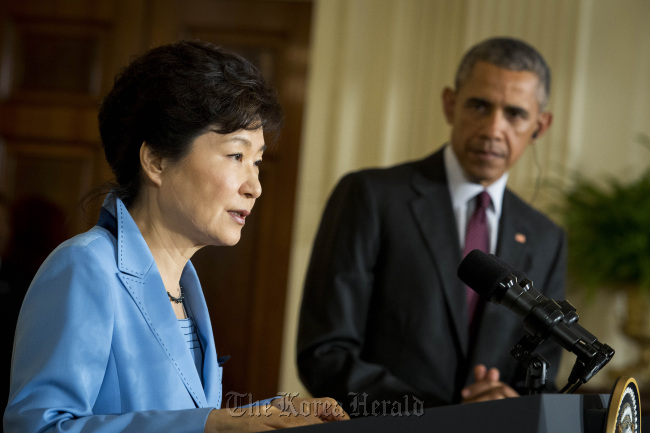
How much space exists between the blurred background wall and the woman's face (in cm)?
295

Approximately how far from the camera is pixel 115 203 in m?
1.38

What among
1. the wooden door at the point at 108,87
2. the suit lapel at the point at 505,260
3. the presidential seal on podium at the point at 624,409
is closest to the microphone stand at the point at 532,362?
the presidential seal on podium at the point at 624,409

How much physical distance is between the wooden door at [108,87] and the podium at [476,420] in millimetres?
3489

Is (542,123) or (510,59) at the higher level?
(510,59)

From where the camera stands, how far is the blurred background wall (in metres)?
4.19

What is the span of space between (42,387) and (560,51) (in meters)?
3.73

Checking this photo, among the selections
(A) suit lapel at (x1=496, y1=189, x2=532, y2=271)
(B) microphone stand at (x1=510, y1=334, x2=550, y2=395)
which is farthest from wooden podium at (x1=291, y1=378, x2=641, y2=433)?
(A) suit lapel at (x1=496, y1=189, x2=532, y2=271)

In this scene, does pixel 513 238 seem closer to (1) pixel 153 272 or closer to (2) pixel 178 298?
(2) pixel 178 298

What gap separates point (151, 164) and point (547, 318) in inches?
29.5

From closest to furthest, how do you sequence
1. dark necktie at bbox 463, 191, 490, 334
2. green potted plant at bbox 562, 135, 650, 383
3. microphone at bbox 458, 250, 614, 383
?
microphone at bbox 458, 250, 614, 383 < dark necktie at bbox 463, 191, 490, 334 < green potted plant at bbox 562, 135, 650, 383

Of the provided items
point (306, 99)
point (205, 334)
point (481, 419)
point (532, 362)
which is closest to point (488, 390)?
point (532, 362)

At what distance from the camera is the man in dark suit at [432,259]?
7.49ft

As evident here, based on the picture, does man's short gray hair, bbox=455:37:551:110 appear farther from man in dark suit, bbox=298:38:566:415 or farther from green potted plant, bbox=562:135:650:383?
green potted plant, bbox=562:135:650:383

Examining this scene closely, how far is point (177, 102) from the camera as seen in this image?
1.33 metres
